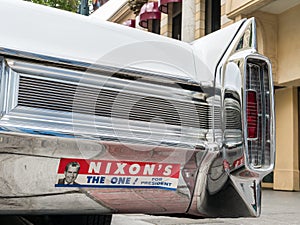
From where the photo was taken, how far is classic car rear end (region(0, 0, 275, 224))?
5.41 ft

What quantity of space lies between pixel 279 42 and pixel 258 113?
29.8ft

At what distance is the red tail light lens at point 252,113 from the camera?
2.05 metres

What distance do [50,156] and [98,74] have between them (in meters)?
0.41

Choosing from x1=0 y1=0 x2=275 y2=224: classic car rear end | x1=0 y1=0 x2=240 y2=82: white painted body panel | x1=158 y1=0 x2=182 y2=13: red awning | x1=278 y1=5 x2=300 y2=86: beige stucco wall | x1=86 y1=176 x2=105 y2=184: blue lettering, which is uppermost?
x1=158 y1=0 x2=182 y2=13: red awning

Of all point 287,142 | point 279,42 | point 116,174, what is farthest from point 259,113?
point 287,142

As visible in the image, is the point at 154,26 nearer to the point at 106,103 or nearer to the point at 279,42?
the point at 279,42

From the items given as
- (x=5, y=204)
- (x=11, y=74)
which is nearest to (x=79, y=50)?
(x=11, y=74)

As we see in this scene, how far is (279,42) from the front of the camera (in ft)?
34.7

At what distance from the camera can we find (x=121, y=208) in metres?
1.88

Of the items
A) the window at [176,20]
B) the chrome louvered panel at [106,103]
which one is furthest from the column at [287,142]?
the chrome louvered panel at [106,103]

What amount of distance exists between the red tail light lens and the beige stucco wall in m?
8.34

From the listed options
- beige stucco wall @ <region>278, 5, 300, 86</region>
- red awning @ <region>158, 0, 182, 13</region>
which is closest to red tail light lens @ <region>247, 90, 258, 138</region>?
beige stucco wall @ <region>278, 5, 300, 86</region>

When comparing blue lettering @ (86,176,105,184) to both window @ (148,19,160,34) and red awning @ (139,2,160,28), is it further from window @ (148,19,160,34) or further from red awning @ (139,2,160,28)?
window @ (148,19,160,34)

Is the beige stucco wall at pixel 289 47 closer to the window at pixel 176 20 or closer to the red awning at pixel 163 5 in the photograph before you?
the red awning at pixel 163 5
